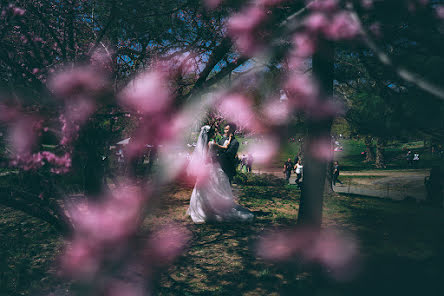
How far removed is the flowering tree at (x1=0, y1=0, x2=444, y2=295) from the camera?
2016 millimetres

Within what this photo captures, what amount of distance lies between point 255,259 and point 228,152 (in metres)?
2.63

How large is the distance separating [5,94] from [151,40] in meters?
2.15

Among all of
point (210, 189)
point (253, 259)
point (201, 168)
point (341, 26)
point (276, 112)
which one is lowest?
point (253, 259)

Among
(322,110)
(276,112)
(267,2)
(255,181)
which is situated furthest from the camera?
(255,181)

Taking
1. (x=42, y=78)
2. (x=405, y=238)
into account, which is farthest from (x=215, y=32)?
(x=405, y=238)

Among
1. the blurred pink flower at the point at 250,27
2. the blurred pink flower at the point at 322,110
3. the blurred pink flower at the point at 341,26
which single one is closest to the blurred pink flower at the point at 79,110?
the blurred pink flower at the point at 250,27

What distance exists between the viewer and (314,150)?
140 inches

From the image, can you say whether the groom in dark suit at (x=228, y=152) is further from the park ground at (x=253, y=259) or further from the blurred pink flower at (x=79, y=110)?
the blurred pink flower at (x=79, y=110)

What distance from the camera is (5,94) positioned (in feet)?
8.52

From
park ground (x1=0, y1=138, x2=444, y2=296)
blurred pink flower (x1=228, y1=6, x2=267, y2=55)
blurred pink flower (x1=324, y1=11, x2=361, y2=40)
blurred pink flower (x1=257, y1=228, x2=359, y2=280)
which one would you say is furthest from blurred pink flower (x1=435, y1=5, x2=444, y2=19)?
park ground (x1=0, y1=138, x2=444, y2=296)

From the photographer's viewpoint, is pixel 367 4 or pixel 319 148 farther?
pixel 319 148

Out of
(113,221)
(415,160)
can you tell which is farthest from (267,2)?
(415,160)

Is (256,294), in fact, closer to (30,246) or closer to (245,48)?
(245,48)

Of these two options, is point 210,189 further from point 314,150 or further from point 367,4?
point 367,4
